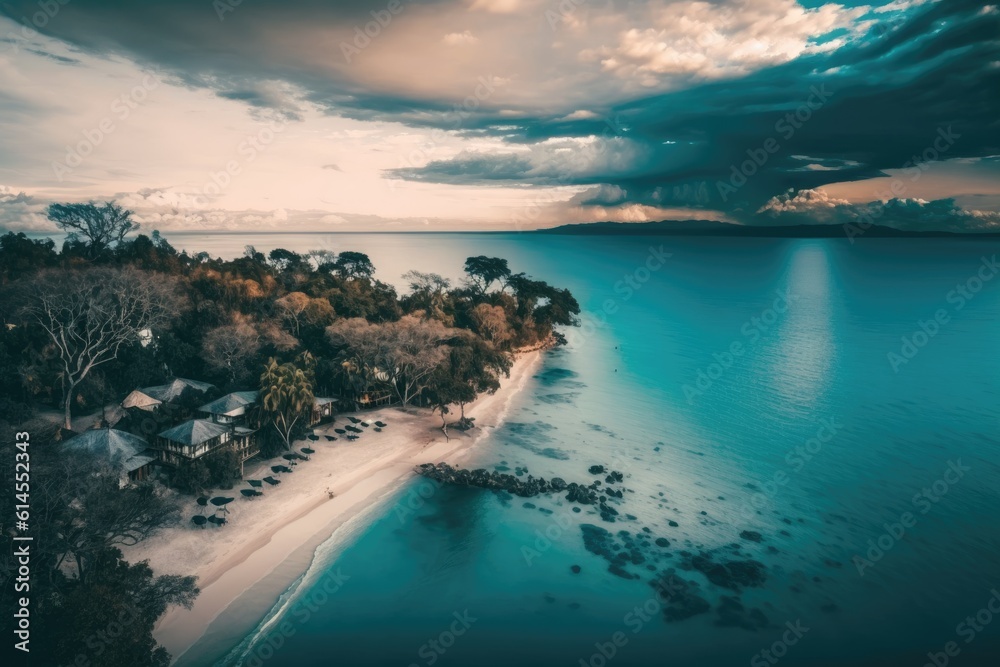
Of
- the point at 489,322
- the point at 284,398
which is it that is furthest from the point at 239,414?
the point at 489,322

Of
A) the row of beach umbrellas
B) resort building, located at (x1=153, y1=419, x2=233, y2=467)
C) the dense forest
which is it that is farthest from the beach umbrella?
resort building, located at (x1=153, y1=419, x2=233, y2=467)

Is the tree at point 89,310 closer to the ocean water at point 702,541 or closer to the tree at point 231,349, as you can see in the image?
the tree at point 231,349

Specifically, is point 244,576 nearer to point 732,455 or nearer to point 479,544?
point 479,544

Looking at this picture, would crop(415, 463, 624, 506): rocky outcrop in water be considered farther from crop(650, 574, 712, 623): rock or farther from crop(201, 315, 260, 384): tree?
crop(201, 315, 260, 384): tree

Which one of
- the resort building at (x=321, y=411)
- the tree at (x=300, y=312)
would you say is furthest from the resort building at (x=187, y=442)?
the tree at (x=300, y=312)

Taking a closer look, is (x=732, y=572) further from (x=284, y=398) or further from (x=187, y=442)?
(x=187, y=442)
